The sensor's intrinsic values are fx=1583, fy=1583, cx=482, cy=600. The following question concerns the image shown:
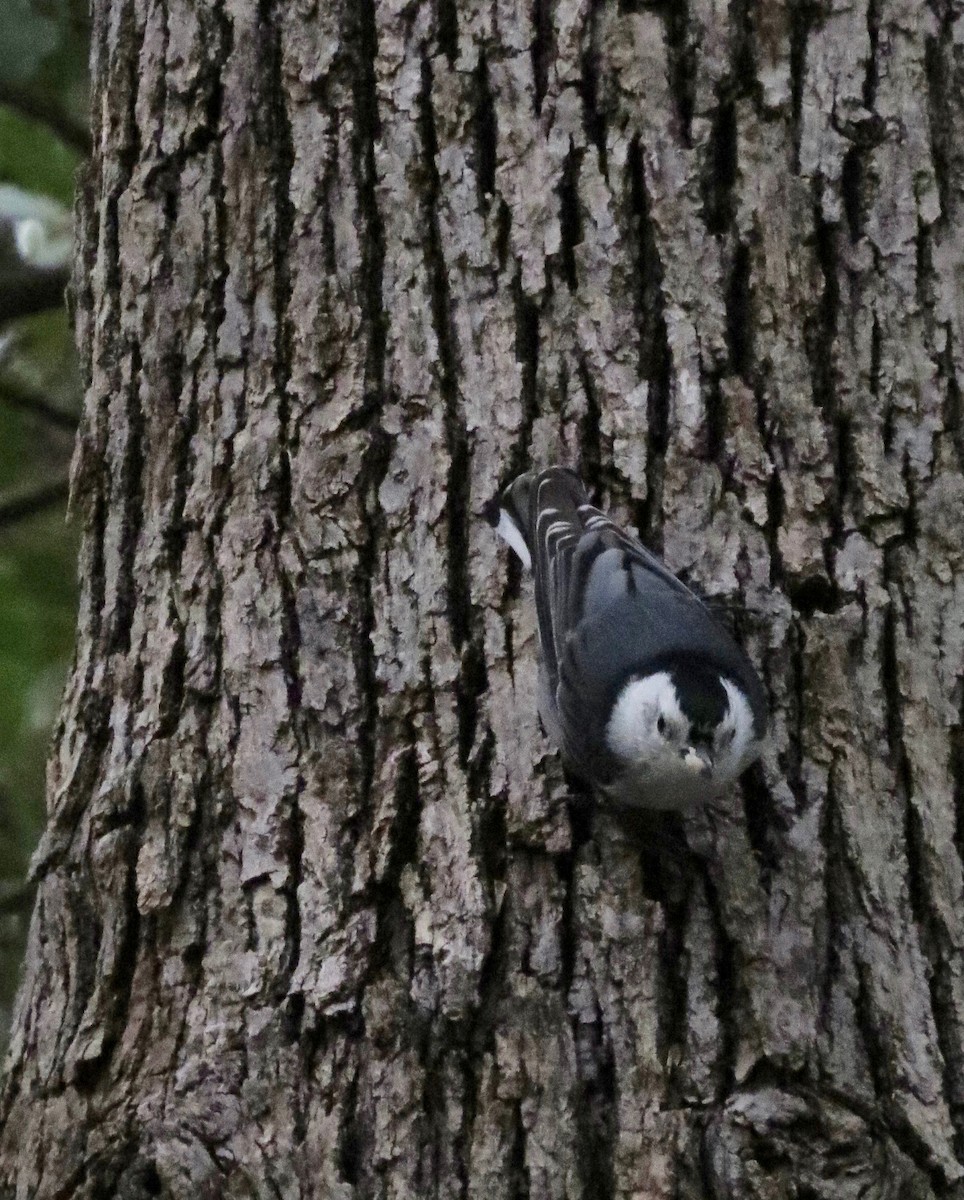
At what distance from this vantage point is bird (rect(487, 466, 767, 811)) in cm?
218

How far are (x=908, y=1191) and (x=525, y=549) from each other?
0.95m

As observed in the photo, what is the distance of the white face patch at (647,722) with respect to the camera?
2.30 metres

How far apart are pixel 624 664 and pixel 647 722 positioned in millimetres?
110

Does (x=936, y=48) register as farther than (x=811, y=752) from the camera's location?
Yes

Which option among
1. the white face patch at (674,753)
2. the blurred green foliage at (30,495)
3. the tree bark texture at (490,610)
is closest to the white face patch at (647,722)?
the white face patch at (674,753)

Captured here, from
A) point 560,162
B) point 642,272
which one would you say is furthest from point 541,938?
point 560,162

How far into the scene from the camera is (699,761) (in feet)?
7.23

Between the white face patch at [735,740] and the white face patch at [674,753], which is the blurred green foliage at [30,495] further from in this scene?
the white face patch at [735,740]

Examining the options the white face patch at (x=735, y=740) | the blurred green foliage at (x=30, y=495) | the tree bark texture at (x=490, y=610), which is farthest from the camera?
the blurred green foliage at (x=30, y=495)

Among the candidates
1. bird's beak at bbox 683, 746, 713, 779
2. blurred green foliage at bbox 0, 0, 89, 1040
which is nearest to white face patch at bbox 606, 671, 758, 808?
bird's beak at bbox 683, 746, 713, 779

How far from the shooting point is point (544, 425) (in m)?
2.25

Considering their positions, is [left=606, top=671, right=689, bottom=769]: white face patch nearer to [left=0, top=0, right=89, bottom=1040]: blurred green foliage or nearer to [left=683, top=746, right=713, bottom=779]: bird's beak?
[left=683, top=746, right=713, bottom=779]: bird's beak

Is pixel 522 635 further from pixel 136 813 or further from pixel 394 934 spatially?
pixel 136 813

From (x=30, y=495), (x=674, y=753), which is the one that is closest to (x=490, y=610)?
(x=674, y=753)
